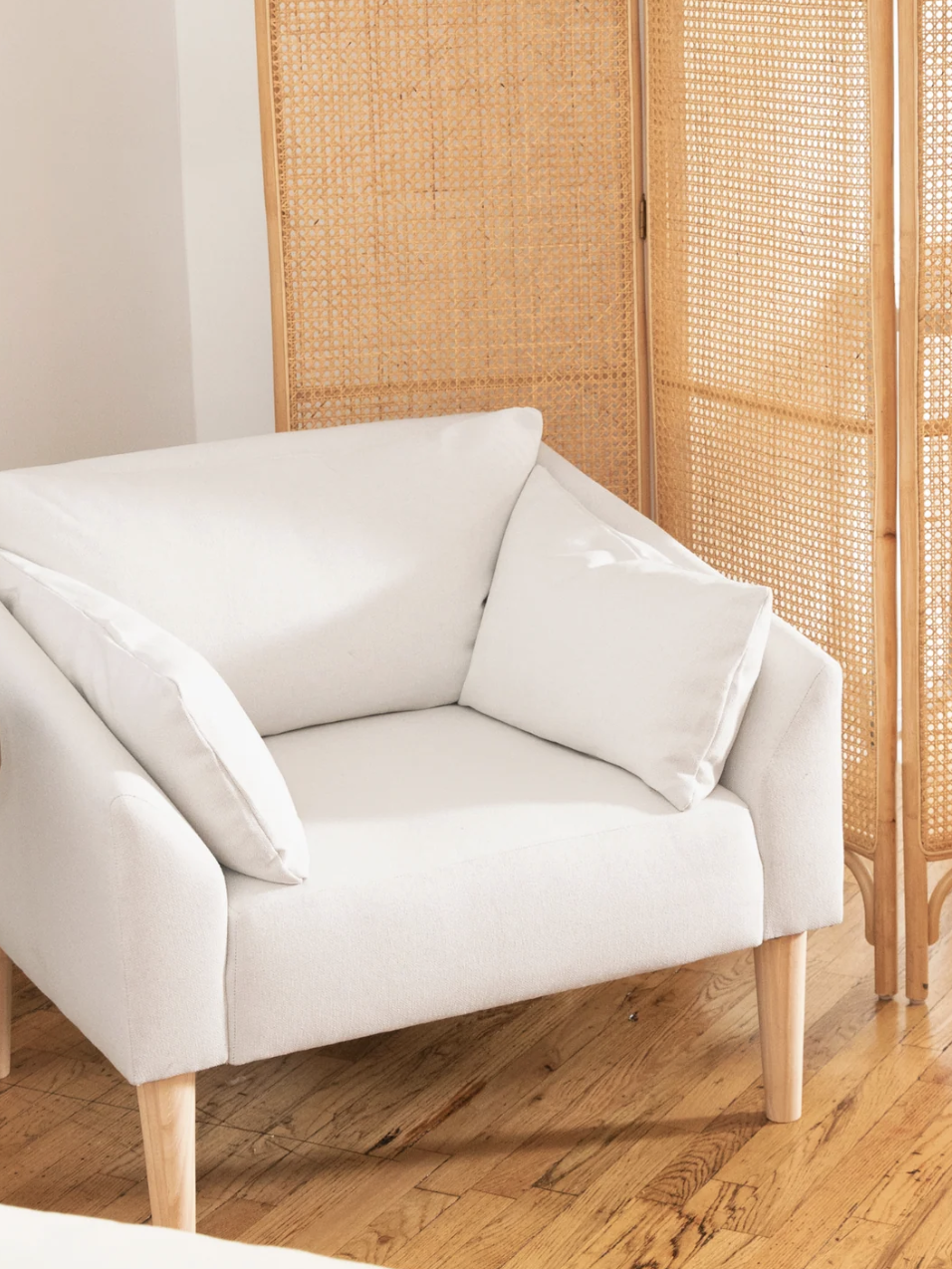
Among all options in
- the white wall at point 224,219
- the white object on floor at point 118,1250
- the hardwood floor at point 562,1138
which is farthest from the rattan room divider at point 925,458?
the white object on floor at point 118,1250

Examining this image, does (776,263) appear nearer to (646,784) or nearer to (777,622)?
(777,622)

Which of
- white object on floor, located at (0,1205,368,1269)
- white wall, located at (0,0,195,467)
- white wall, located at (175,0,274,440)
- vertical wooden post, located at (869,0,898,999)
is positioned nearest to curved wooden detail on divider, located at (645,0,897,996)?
vertical wooden post, located at (869,0,898,999)

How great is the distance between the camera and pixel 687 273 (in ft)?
9.59

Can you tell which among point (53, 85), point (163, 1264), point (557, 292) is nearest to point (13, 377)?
point (53, 85)

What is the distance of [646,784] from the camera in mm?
2250

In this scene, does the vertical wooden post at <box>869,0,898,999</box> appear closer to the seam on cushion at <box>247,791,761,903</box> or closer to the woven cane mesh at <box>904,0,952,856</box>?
the woven cane mesh at <box>904,0,952,856</box>

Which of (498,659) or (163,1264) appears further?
(498,659)

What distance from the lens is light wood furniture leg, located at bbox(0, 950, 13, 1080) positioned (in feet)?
8.16

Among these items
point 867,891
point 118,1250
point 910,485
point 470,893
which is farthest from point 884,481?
point 118,1250

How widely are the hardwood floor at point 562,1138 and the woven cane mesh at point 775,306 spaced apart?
0.41m

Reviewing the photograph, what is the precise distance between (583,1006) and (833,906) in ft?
1.80

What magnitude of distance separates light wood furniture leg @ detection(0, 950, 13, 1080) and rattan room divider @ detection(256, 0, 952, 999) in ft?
3.35

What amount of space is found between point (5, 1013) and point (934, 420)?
1.63m

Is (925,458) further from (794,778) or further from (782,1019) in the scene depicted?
(782,1019)
